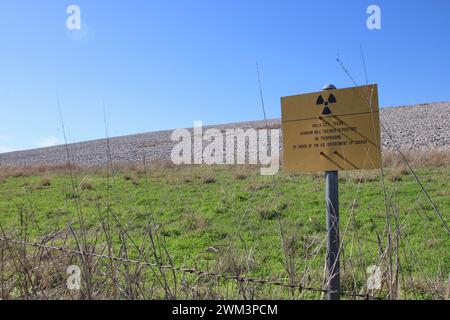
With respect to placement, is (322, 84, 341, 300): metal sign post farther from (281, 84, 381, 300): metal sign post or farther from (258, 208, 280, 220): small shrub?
(258, 208, 280, 220): small shrub

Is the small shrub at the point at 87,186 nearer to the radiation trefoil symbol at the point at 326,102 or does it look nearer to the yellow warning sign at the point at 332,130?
the yellow warning sign at the point at 332,130

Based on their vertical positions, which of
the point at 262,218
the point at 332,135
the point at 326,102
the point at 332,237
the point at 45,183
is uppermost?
the point at 326,102

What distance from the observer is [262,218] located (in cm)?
726

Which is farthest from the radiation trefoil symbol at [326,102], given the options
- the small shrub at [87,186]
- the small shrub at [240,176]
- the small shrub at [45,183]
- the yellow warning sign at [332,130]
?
the small shrub at [45,183]

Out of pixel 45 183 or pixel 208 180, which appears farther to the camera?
pixel 45 183

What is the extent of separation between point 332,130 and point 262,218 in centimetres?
445

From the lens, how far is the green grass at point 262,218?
12.8 ft

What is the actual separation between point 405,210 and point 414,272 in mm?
2938

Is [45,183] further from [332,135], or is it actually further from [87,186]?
[332,135]

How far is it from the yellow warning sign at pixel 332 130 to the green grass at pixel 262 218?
432 mm

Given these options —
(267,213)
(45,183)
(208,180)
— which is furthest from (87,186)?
(267,213)

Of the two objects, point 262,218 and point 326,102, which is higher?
point 326,102

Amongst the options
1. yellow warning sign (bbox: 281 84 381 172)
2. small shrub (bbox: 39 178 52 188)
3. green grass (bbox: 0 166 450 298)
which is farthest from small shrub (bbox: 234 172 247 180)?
yellow warning sign (bbox: 281 84 381 172)
